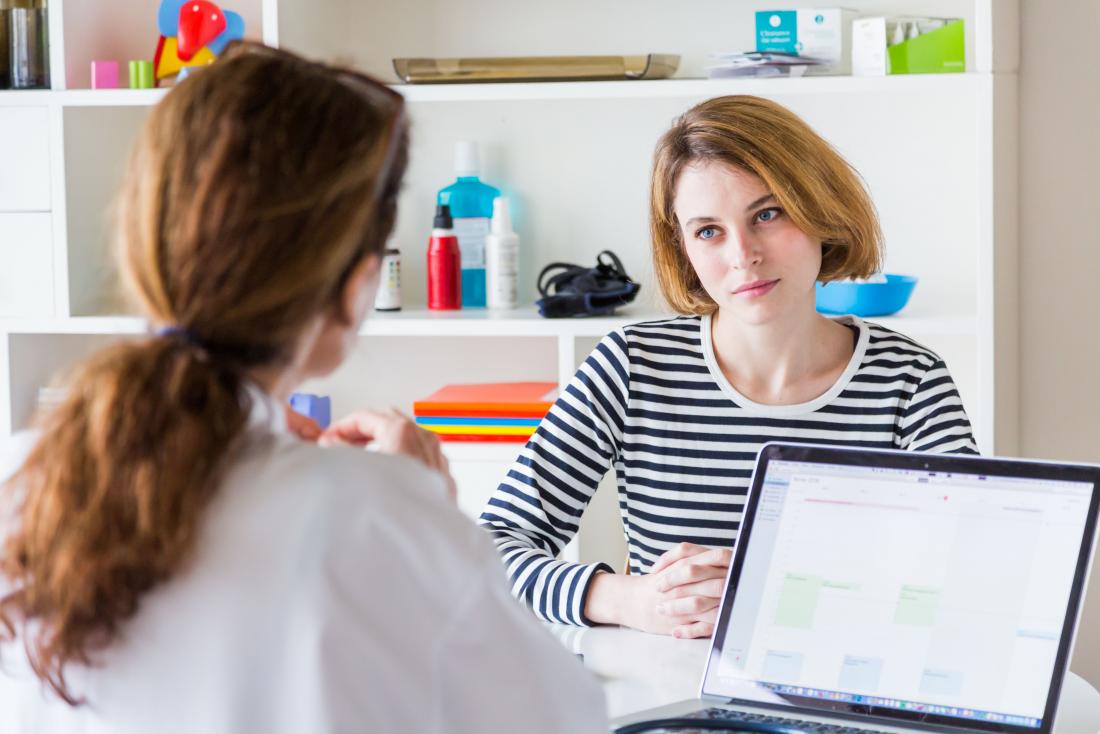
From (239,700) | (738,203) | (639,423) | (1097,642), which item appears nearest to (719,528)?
(639,423)

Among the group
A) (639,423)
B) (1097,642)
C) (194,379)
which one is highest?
(194,379)

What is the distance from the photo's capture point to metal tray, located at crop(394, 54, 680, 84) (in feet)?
7.05

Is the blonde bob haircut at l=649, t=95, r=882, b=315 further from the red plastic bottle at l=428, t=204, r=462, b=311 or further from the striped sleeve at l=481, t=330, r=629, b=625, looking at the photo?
the red plastic bottle at l=428, t=204, r=462, b=311

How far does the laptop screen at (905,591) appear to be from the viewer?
99 centimetres

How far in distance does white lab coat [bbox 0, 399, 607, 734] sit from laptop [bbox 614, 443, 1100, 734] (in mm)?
388

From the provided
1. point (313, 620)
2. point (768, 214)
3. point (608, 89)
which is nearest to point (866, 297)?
point (608, 89)

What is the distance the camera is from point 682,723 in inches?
39.8

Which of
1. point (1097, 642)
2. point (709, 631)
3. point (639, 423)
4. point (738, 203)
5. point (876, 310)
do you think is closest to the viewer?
point (709, 631)

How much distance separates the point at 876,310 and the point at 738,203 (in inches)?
28.8

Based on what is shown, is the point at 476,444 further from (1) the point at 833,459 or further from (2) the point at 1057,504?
(2) the point at 1057,504

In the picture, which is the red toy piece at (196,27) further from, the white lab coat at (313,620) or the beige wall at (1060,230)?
the white lab coat at (313,620)

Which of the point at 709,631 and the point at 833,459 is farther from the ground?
the point at 833,459

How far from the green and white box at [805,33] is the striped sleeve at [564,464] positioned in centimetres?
82

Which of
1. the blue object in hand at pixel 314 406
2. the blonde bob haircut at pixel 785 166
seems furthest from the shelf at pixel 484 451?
the blonde bob haircut at pixel 785 166
